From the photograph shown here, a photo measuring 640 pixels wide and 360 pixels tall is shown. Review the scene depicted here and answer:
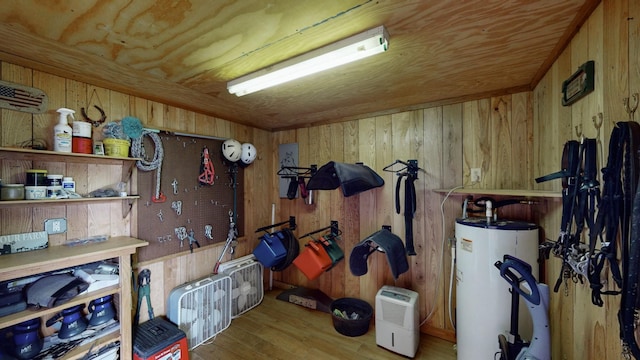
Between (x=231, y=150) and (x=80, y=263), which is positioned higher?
(x=231, y=150)

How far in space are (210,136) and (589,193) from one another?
2970mm

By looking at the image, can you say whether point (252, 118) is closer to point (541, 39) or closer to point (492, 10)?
point (492, 10)

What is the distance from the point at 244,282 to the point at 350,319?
1296mm

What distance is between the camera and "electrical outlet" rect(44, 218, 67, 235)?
1.67m

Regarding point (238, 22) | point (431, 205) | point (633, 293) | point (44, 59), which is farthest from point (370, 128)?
point (44, 59)

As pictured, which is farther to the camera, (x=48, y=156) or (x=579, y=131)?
(x=48, y=156)

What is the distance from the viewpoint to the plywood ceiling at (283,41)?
3.47 ft

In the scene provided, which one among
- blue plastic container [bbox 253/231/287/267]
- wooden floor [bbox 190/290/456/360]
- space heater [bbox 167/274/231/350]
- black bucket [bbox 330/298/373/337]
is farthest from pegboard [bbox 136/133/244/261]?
black bucket [bbox 330/298/373/337]

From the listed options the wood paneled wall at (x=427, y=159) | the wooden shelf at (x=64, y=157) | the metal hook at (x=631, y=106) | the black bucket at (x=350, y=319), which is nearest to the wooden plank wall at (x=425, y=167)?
the wood paneled wall at (x=427, y=159)

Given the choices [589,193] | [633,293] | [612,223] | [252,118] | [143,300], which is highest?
[252,118]

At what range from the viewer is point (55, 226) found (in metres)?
1.70

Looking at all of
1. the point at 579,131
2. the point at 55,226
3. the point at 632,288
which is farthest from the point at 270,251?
the point at 579,131

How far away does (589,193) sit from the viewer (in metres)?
1.00

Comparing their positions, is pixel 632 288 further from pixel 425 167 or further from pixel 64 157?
pixel 64 157
